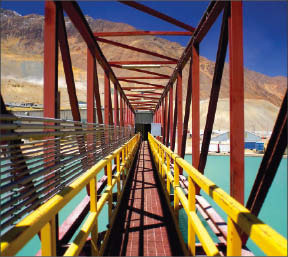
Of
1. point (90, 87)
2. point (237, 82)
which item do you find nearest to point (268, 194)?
point (90, 87)

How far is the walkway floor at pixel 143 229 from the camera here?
9.50 ft

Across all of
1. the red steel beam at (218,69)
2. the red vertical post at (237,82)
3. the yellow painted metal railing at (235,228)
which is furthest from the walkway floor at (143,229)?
the red steel beam at (218,69)

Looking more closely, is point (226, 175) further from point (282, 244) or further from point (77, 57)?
point (77, 57)

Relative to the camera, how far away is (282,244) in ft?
2.87

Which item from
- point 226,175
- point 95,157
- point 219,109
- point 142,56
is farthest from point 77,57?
point 95,157

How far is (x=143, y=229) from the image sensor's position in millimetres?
3457

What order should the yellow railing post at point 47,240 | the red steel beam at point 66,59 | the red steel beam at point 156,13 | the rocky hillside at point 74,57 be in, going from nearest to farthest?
the yellow railing post at point 47,240 → the red steel beam at point 66,59 → the red steel beam at point 156,13 → the rocky hillside at point 74,57

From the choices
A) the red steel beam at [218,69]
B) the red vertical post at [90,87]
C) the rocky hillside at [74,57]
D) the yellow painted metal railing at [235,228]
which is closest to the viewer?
the yellow painted metal railing at [235,228]

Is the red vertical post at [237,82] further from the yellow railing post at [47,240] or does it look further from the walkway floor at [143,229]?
the yellow railing post at [47,240]

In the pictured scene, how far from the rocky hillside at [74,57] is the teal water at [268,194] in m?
50.1

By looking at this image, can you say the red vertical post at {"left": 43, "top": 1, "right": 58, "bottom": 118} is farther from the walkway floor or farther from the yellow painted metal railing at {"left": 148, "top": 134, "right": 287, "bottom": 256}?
the yellow painted metal railing at {"left": 148, "top": 134, "right": 287, "bottom": 256}

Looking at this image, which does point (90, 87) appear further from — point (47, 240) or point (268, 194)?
point (268, 194)

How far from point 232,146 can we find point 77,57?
134 meters

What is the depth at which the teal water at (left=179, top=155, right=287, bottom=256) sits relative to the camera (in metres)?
8.42
